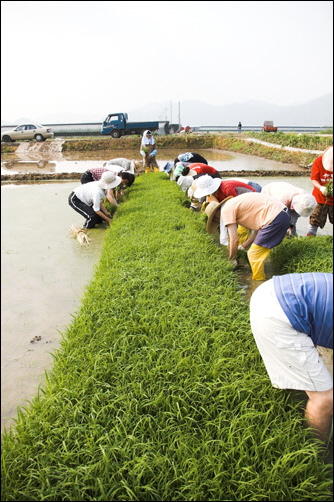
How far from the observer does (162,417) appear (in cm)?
183

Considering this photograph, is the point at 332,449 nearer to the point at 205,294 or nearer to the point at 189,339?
the point at 189,339

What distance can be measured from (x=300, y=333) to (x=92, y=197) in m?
4.94

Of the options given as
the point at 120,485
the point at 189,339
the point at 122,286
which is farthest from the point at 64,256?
the point at 120,485

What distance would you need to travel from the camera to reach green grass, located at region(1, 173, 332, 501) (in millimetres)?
1508

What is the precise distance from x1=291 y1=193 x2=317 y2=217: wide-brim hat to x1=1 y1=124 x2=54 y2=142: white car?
20474 mm

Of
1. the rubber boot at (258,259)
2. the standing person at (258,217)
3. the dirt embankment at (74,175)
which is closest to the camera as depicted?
the standing person at (258,217)

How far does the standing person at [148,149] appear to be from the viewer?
1016cm

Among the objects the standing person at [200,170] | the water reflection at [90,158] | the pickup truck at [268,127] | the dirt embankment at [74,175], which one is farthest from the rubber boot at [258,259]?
the pickup truck at [268,127]

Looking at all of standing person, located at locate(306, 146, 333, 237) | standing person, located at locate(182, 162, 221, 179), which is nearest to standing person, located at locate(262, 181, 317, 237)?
standing person, located at locate(306, 146, 333, 237)

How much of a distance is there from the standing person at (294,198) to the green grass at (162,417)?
1.81 metres

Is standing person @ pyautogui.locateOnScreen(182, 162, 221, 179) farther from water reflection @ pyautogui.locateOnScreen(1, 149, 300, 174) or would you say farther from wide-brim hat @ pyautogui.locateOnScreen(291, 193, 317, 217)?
water reflection @ pyautogui.locateOnScreen(1, 149, 300, 174)

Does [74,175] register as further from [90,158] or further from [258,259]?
[258,259]

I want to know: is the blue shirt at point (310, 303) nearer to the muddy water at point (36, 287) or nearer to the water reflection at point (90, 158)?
the muddy water at point (36, 287)

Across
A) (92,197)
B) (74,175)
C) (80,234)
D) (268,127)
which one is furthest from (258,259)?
(268,127)
